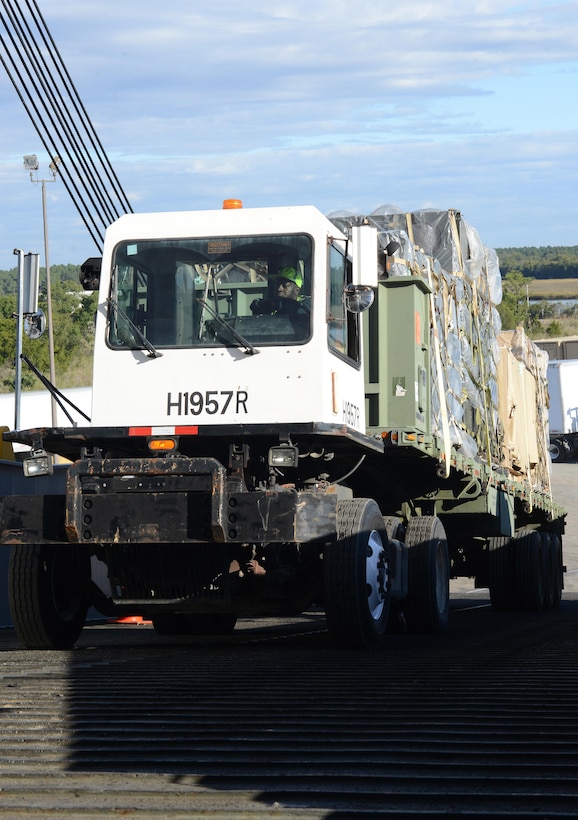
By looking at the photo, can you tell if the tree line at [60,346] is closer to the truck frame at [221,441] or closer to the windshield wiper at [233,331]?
the truck frame at [221,441]

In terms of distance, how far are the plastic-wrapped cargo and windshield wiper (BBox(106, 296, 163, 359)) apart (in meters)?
2.40

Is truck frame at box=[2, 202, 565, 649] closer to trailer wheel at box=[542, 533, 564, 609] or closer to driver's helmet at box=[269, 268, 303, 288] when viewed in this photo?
driver's helmet at box=[269, 268, 303, 288]

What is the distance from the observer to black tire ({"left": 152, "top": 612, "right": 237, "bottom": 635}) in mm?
11836

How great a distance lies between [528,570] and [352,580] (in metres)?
7.82

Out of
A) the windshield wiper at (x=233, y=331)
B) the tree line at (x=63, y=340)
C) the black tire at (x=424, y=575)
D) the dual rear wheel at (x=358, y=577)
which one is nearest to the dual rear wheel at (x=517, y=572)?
the black tire at (x=424, y=575)

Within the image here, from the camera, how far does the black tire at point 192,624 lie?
1184 cm

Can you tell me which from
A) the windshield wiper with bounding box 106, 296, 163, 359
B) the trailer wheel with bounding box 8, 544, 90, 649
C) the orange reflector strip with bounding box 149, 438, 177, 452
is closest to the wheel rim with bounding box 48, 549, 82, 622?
the trailer wheel with bounding box 8, 544, 90, 649

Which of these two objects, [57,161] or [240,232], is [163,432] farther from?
[57,161]

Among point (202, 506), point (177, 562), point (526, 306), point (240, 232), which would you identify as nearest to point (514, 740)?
point (202, 506)

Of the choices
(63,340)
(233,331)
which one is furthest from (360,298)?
(63,340)

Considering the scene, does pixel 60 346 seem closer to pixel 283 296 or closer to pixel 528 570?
pixel 528 570

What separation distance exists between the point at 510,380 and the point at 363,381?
5.88 m

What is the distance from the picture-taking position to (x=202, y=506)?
8586 mm

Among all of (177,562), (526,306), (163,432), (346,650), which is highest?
(526,306)
